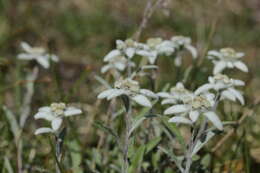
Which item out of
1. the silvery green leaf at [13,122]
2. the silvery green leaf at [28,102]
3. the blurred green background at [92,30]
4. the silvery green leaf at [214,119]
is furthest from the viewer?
the blurred green background at [92,30]

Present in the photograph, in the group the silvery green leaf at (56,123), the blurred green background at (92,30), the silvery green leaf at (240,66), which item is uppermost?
the blurred green background at (92,30)

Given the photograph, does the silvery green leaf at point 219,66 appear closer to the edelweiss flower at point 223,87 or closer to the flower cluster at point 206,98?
the flower cluster at point 206,98

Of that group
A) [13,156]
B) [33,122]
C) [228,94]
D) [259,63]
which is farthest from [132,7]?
[228,94]

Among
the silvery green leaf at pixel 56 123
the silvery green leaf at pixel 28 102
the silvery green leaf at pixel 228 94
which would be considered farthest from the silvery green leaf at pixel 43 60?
the silvery green leaf at pixel 228 94

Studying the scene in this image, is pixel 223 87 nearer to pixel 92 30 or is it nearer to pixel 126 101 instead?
pixel 126 101

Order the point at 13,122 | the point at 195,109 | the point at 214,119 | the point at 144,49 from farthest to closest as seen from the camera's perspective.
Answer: the point at 13,122 → the point at 144,49 → the point at 195,109 → the point at 214,119

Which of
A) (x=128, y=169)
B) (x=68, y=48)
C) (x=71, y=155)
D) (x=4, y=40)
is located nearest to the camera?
(x=128, y=169)

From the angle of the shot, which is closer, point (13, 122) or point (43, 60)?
point (13, 122)

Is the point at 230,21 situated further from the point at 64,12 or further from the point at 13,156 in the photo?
the point at 13,156

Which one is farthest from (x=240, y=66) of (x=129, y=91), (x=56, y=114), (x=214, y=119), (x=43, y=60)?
(x=43, y=60)

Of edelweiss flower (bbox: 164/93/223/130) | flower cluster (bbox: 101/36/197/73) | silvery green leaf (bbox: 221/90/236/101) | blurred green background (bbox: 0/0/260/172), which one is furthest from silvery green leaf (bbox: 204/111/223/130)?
blurred green background (bbox: 0/0/260/172)

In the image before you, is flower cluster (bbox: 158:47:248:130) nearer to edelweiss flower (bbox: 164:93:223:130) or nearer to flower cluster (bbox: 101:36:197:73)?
edelweiss flower (bbox: 164:93:223:130)
